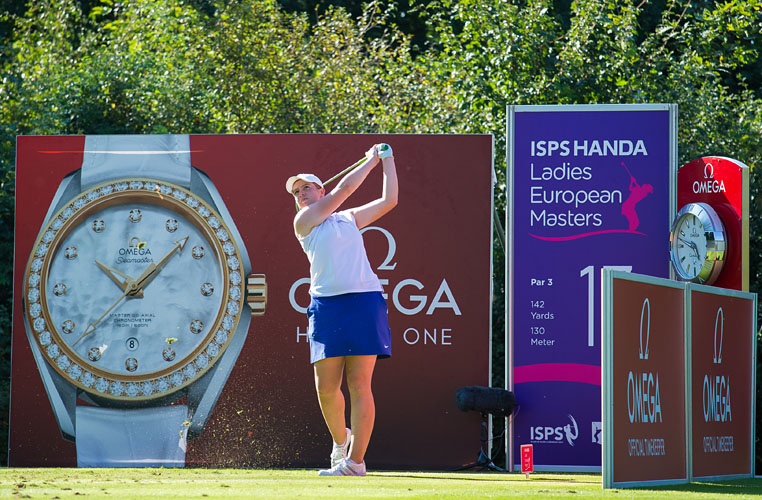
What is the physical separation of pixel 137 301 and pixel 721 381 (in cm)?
333

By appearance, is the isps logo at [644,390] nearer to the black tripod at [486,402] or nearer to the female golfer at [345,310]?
the female golfer at [345,310]

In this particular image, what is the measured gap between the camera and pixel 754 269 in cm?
813

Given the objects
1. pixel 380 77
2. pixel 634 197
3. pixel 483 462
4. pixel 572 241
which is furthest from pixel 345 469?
pixel 380 77

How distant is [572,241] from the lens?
6.48 meters

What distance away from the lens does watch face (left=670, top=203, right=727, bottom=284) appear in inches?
237

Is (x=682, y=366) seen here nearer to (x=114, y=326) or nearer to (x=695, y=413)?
(x=695, y=413)

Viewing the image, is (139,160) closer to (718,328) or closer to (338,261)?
(338,261)

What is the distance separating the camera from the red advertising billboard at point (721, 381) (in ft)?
18.0

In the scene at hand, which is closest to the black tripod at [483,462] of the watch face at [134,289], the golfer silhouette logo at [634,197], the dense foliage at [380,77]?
the golfer silhouette logo at [634,197]

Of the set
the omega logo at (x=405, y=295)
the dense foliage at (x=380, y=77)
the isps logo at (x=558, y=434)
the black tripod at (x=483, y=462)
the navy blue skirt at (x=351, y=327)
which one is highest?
the dense foliage at (x=380, y=77)

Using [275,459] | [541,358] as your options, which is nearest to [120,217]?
[275,459]

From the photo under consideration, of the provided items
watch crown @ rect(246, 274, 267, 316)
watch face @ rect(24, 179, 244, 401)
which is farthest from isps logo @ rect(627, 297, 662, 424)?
watch face @ rect(24, 179, 244, 401)

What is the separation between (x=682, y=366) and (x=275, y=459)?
2.46 m

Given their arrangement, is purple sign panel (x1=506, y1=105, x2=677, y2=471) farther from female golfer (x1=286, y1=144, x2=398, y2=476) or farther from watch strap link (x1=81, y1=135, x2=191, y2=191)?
watch strap link (x1=81, y1=135, x2=191, y2=191)
